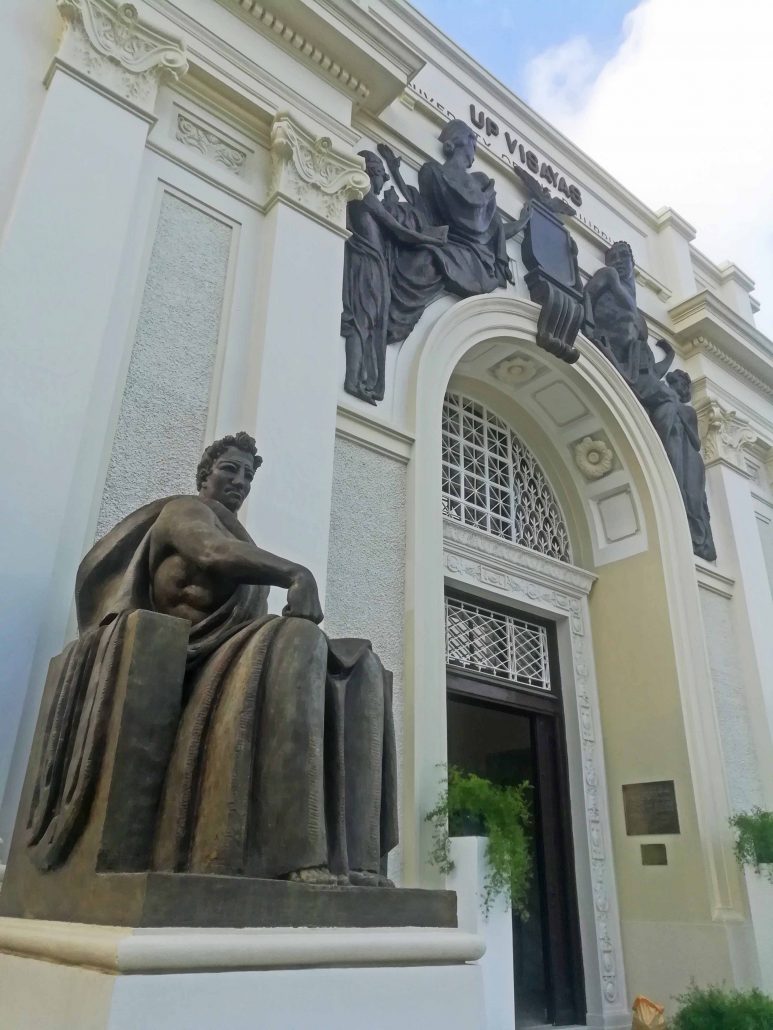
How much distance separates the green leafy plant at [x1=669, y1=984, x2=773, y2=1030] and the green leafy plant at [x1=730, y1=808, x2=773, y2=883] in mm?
1115

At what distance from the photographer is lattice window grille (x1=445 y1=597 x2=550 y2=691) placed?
6.60m

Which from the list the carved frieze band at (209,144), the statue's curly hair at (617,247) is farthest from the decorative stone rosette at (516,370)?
the carved frieze band at (209,144)

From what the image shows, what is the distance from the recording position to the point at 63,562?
3621 mm

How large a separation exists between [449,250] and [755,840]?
5.43 m

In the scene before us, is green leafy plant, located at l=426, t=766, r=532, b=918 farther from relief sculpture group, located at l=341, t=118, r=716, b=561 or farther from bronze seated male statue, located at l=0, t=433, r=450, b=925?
relief sculpture group, located at l=341, t=118, r=716, b=561

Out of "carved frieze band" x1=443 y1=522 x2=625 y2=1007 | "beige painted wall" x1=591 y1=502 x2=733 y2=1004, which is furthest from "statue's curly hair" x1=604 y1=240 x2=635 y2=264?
"carved frieze band" x1=443 y1=522 x2=625 y2=1007

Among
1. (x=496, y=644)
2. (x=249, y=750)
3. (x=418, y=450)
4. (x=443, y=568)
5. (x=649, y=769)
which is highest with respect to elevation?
(x=418, y=450)

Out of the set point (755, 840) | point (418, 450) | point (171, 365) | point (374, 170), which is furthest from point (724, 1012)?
point (374, 170)

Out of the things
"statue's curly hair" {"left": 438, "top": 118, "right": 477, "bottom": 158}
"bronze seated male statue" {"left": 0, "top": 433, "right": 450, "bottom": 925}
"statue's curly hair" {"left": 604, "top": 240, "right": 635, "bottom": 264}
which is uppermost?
"statue's curly hair" {"left": 604, "top": 240, "right": 635, "bottom": 264}

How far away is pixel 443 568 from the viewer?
588 cm

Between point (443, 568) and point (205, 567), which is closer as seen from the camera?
point (205, 567)

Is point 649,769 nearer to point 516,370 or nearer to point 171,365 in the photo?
point 516,370

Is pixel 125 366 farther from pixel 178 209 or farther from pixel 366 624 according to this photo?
pixel 366 624

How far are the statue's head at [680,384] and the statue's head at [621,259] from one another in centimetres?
123
